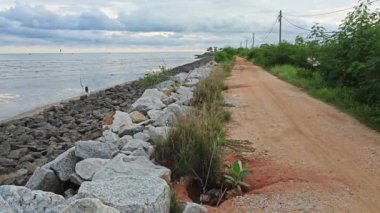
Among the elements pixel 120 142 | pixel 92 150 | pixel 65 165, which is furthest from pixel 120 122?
pixel 65 165

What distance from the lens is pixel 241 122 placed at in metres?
11.3

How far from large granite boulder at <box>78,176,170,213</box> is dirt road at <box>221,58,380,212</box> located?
0.99 meters

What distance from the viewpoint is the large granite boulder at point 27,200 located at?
4551 mm

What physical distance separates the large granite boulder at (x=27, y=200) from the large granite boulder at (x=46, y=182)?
188 cm

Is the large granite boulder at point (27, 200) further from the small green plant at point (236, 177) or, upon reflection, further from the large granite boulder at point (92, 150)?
the large granite boulder at point (92, 150)

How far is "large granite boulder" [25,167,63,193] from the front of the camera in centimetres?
664

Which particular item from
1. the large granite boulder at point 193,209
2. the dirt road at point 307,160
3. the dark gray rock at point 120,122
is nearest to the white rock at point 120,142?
the dark gray rock at point 120,122

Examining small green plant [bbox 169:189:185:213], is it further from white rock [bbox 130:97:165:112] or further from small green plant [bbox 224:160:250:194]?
white rock [bbox 130:97:165:112]

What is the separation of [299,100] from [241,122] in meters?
4.74

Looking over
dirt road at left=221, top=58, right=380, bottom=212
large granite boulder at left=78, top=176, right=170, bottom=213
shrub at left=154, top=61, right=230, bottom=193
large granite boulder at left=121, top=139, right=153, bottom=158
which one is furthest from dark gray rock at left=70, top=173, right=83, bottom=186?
dirt road at left=221, top=58, right=380, bottom=212

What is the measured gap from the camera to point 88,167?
21.7 feet

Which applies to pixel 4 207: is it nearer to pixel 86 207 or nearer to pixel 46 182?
pixel 86 207

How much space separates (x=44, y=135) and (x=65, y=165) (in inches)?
328

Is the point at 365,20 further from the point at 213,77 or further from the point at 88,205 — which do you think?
the point at 88,205
